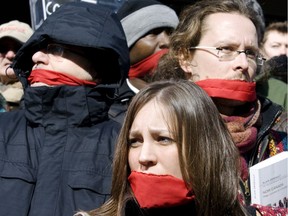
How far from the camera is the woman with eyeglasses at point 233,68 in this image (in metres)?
2.73

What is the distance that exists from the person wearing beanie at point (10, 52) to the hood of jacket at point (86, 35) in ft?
4.09

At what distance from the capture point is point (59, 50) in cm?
270

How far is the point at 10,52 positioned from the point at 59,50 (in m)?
1.53

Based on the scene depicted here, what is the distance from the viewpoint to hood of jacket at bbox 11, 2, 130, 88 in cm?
265

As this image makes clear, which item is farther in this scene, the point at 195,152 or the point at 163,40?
the point at 163,40

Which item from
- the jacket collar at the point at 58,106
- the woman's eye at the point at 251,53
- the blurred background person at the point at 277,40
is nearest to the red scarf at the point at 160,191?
the jacket collar at the point at 58,106

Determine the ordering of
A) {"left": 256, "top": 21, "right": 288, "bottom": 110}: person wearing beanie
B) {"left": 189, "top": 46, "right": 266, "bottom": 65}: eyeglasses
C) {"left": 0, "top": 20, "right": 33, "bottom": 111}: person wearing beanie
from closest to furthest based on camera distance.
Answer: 1. {"left": 189, "top": 46, "right": 266, "bottom": 65}: eyeglasses
2. {"left": 0, "top": 20, "right": 33, "bottom": 111}: person wearing beanie
3. {"left": 256, "top": 21, "right": 288, "bottom": 110}: person wearing beanie

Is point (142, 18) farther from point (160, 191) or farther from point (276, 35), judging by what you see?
point (160, 191)

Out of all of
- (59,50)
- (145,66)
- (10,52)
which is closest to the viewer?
(59,50)

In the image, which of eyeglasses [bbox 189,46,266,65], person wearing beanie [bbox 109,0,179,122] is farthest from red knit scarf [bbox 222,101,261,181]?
person wearing beanie [bbox 109,0,179,122]

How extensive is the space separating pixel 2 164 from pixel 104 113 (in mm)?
480

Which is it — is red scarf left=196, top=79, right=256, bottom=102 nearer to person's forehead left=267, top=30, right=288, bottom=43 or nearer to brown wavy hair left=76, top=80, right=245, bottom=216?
brown wavy hair left=76, top=80, right=245, bottom=216

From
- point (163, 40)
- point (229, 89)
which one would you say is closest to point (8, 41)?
point (163, 40)

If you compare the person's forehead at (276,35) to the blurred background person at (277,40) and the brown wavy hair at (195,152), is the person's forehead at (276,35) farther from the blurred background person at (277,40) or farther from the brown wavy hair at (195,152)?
the brown wavy hair at (195,152)
